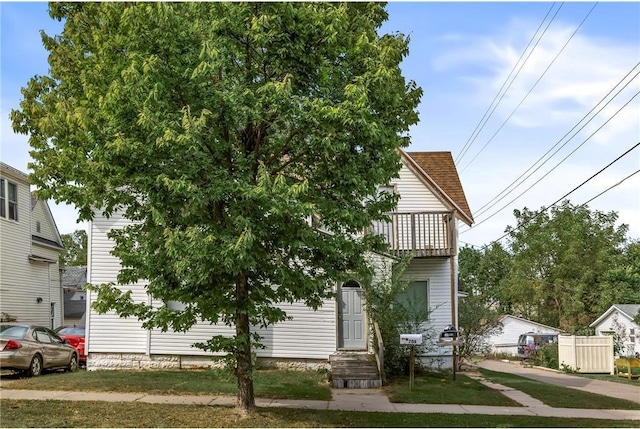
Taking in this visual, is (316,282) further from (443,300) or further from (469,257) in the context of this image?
(469,257)

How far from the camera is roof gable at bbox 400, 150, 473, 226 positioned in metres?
21.6

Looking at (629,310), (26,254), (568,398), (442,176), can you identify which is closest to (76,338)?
(26,254)

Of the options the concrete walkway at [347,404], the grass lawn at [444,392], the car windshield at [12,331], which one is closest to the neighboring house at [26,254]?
the car windshield at [12,331]

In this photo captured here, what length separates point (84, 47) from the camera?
1628 centimetres

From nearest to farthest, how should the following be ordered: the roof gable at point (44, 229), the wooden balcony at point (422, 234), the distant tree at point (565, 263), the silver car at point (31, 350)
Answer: the silver car at point (31, 350) → the wooden balcony at point (422, 234) → the roof gable at point (44, 229) → the distant tree at point (565, 263)

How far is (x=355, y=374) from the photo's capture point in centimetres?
1634

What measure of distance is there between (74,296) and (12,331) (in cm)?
3369

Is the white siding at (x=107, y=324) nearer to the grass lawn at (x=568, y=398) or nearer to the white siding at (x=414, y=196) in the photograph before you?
the white siding at (x=414, y=196)

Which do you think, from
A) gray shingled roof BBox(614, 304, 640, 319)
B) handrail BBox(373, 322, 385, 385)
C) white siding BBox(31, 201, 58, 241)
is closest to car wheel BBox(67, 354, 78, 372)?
handrail BBox(373, 322, 385, 385)

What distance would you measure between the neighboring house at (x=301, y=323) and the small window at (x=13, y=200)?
981 centimetres

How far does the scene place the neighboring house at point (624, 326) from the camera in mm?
36688

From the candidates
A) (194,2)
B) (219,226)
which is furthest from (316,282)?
(194,2)

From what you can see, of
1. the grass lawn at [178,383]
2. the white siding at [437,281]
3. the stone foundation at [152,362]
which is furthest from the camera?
the white siding at [437,281]

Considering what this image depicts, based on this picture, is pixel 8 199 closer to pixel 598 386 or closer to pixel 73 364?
pixel 73 364
